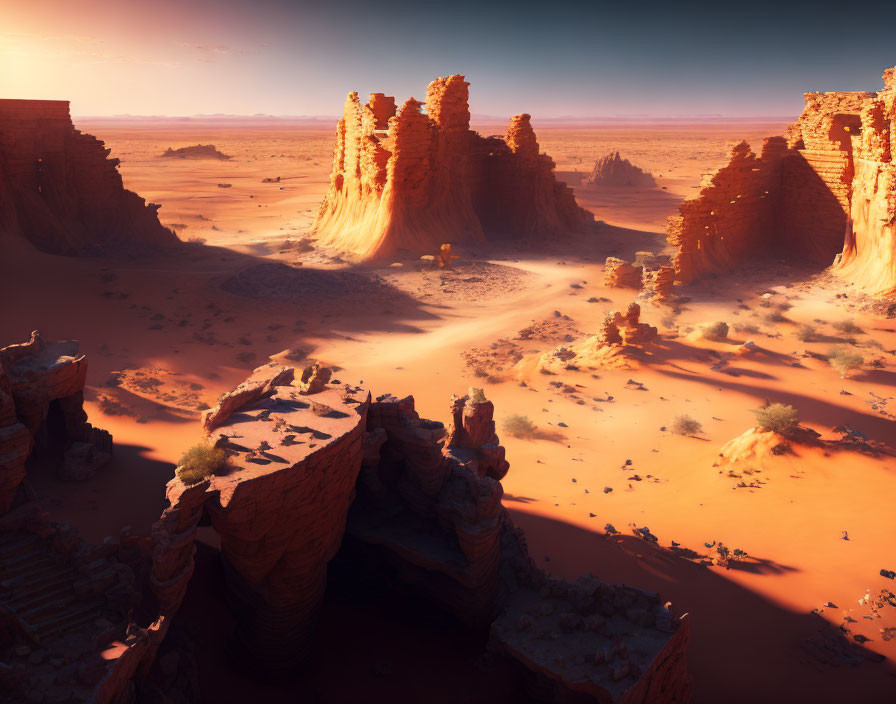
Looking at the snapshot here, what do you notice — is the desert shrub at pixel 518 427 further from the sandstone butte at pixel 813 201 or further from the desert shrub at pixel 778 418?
the sandstone butte at pixel 813 201

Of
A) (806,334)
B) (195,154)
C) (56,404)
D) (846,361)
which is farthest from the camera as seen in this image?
(195,154)

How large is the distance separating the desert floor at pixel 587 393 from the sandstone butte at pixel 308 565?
118 cm

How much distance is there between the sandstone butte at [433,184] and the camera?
92.1 ft

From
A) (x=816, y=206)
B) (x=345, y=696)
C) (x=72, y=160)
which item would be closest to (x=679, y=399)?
(x=345, y=696)

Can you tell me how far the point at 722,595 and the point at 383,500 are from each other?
16.5ft

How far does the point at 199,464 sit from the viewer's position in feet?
21.3

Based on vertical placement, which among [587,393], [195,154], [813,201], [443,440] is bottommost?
[587,393]

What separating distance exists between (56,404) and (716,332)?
55.4ft

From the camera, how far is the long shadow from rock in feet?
23.8

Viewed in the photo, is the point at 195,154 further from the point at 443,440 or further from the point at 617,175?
the point at 443,440

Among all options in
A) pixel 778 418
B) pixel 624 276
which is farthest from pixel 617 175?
pixel 778 418

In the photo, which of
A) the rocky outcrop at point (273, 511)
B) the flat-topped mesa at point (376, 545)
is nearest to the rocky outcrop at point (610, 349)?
the flat-topped mesa at point (376, 545)

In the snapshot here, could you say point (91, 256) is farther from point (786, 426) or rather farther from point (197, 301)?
point (786, 426)

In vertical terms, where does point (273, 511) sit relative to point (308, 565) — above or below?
above
